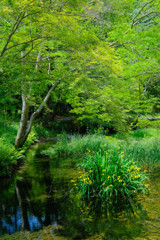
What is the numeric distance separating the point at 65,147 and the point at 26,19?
20.9 ft

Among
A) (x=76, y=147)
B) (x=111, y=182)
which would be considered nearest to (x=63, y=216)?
(x=111, y=182)

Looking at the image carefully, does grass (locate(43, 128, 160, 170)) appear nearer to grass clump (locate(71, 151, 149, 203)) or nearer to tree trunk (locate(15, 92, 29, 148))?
grass clump (locate(71, 151, 149, 203))

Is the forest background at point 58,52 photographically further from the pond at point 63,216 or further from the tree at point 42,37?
the pond at point 63,216

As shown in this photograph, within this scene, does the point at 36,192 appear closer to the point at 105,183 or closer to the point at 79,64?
the point at 105,183

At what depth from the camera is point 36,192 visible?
5977mm

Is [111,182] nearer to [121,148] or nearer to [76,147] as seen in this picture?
[121,148]

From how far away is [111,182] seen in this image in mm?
5184

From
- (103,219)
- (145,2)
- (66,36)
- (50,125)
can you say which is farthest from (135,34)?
(50,125)

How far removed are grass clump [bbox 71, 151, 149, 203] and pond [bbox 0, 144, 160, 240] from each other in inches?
10.6

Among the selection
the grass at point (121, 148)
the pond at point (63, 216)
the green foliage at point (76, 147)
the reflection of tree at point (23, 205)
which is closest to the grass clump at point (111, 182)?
the pond at point (63, 216)

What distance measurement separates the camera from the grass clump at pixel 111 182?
16.9ft

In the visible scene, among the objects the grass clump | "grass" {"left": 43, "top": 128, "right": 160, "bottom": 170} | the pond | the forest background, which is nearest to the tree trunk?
the forest background

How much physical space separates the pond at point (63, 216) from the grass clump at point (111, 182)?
0.88ft

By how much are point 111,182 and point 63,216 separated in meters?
1.31
